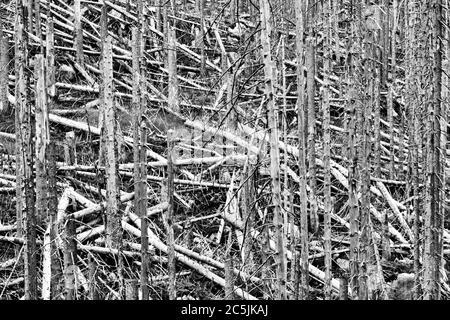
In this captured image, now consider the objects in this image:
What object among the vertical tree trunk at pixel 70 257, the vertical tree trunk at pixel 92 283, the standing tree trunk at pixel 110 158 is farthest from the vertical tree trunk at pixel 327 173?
the vertical tree trunk at pixel 70 257

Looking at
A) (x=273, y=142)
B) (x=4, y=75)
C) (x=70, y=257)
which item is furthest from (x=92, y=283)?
(x=4, y=75)

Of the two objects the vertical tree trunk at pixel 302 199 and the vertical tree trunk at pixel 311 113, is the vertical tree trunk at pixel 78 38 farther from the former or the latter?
the vertical tree trunk at pixel 302 199

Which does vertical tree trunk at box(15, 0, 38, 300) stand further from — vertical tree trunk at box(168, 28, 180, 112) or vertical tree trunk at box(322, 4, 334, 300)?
vertical tree trunk at box(168, 28, 180, 112)

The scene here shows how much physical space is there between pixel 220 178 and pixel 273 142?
640 cm

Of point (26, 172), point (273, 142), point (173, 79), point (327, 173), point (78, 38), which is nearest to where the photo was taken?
point (273, 142)

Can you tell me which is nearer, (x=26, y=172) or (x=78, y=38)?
(x=26, y=172)

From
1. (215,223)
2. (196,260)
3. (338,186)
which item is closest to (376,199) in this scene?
(338,186)

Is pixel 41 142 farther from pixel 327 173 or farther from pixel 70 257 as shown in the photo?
pixel 327 173

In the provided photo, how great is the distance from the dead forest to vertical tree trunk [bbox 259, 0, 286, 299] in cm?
2

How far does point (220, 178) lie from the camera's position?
13.5m

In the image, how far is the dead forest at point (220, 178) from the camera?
30.2ft

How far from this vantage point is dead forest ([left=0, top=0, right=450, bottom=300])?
922 cm

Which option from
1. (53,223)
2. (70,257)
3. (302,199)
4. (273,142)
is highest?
(273,142)

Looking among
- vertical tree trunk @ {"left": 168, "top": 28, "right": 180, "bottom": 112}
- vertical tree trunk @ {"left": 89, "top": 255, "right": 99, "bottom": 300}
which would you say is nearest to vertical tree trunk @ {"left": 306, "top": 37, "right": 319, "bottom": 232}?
vertical tree trunk @ {"left": 168, "top": 28, "right": 180, "bottom": 112}
